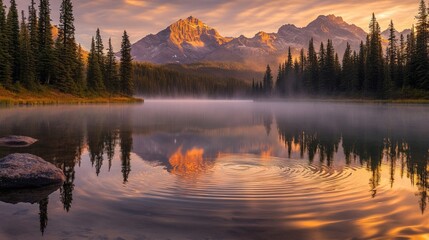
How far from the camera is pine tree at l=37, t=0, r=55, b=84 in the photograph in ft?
291

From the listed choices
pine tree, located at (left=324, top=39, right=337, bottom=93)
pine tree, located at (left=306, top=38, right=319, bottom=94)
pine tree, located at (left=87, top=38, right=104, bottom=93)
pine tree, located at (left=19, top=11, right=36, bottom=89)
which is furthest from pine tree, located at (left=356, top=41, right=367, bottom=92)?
pine tree, located at (left=19, top=11, right=36, bottom=89)

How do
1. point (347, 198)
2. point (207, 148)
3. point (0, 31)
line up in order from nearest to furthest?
point (347, 198)
point (207, 148)
point (0, 31)

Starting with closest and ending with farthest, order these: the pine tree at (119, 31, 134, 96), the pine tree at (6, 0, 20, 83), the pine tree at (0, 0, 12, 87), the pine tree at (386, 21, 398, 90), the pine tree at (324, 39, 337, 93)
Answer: the pine tree at (0, 0, 12, 87) < the pine tree at (6, 0, 20, 83) < the pine tree at (386, 21, 398, 90) < the pine tree at (119, 31, 134, 96) < the pine tree at (324, 39, 337, 93)

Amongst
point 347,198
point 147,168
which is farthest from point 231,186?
point 147,168

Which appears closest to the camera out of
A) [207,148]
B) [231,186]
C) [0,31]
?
[231,186]

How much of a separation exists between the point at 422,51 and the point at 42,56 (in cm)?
9160

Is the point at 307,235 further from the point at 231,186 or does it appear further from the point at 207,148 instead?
the point at 207,148

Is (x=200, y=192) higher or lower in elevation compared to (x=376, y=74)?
lower

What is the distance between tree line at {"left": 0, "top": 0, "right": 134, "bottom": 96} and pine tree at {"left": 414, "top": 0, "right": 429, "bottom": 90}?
8278 centimetres

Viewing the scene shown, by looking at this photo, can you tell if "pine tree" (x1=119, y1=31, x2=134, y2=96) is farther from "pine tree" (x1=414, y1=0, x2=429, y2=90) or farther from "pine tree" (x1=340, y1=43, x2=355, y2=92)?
"pine tree" (x1=414, y1=0, x2=429, y2=90)

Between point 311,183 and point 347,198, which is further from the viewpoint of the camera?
point 311,183

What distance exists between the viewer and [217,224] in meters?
9.07

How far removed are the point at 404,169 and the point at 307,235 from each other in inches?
379

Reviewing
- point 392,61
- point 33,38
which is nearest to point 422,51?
point 392,61
